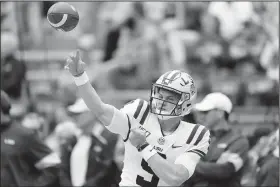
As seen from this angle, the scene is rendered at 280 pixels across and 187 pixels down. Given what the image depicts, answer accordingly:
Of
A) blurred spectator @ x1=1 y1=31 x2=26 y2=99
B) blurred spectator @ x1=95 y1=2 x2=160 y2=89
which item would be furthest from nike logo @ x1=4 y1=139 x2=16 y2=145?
blurred spectator @ x1=95 y1=2 x2=160 y2=89

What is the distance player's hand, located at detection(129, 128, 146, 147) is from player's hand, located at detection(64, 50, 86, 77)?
54 cm

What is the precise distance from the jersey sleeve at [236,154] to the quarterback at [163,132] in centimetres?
152

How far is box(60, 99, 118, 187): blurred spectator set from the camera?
26.1 feet

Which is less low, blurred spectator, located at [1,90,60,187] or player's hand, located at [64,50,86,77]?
player's hand, located at [64,50,86,77]

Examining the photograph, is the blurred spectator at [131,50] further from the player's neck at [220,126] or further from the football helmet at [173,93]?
the football helmet at [173,93]

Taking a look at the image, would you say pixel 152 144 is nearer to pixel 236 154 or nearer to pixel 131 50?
pixel 236 154

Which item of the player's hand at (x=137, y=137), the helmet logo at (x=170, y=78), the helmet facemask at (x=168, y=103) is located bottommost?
the player's hand at (x=137, y=137)

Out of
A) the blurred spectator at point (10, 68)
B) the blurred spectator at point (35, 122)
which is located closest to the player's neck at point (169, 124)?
the blurred spectator at point (35, 122)

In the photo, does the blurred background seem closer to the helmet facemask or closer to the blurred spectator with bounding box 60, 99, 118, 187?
the blurred spectator with bounding box 60, 99, 118, 187

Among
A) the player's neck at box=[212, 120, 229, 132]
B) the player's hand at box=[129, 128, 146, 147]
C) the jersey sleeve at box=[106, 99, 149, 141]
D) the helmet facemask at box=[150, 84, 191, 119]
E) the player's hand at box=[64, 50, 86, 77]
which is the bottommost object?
the player's neck at box=[212, 120, 229, 132]

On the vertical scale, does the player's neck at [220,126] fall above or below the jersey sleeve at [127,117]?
below

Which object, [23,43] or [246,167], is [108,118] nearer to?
[246,167]

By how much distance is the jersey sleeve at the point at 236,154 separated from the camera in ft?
22.7

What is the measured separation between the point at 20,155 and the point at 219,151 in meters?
1.92
